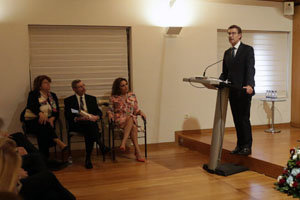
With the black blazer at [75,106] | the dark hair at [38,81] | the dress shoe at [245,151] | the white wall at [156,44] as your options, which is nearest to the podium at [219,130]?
the dress shoe at [245,151]

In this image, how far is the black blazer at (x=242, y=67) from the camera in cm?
355

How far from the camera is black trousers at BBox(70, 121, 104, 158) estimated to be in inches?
163

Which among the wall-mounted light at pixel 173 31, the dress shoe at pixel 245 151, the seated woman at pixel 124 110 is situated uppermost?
the wall-mounted light at pixel 173 31

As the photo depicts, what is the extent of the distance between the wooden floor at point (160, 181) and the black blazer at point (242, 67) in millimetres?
1036

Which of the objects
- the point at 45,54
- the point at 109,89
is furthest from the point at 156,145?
the point at 45,54

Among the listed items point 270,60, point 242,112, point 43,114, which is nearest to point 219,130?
point 242,112

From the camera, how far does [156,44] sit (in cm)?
507

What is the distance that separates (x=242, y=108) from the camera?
3605 millimetres

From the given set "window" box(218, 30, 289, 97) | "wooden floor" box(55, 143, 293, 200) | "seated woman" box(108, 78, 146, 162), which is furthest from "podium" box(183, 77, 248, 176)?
"window" box(218, 30, 289, 97)

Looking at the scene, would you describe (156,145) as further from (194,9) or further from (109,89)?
(194,9)

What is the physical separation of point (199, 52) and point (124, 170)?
243 cm

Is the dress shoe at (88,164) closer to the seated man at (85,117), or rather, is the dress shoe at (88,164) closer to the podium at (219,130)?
the seated man at (85,117)

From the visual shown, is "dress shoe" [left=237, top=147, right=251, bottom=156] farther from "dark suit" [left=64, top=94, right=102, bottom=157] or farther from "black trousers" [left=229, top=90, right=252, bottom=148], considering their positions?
"dark suit" [left=64, top=94, right=102, bottom=157]

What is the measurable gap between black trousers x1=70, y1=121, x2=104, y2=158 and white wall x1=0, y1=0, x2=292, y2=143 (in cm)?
98
